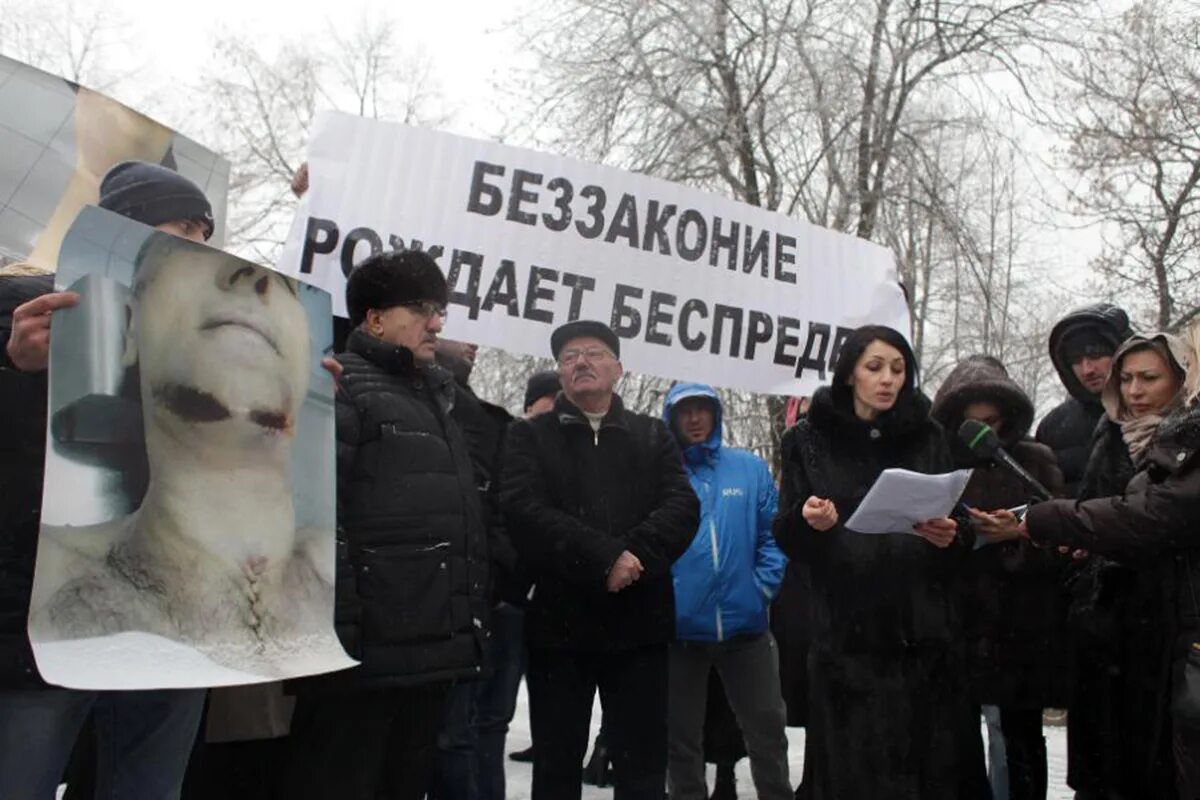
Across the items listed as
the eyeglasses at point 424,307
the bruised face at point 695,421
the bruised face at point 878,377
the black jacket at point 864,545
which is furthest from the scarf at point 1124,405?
the eyeglasses at point 424,307

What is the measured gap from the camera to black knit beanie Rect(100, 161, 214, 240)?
2.86 m

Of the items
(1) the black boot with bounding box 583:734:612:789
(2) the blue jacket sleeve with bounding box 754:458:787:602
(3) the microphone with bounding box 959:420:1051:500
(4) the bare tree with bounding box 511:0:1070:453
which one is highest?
(4) the bare tree with bounding box 511:0:1070:453

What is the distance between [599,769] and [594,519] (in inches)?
84.9

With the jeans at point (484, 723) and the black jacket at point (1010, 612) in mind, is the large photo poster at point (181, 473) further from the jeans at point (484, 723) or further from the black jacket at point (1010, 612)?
the black jacket at point (1010, 612)

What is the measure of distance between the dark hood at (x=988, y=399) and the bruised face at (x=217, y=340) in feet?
8.14

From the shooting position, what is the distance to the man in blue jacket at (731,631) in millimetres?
4598

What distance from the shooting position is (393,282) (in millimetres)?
3213

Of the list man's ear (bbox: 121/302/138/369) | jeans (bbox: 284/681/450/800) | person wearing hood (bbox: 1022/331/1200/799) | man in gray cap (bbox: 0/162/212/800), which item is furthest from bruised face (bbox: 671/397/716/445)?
man's ear (bbox: 121/302/138/369)

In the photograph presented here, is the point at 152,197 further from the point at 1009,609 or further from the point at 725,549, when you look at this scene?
the point at 1009,609

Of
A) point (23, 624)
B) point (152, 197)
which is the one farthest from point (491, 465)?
point (23, 624)

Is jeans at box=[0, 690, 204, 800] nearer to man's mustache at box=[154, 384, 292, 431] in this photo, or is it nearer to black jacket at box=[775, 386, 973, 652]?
man's mustache at box=[154, 384, 292, 431]

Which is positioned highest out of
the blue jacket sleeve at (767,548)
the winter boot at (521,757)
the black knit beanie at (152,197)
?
the black knit beanie at (152,197)

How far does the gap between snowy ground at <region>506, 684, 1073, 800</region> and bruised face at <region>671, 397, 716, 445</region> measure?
5.22 feet

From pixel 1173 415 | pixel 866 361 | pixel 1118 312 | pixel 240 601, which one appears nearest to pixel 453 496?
pixel 240 601
